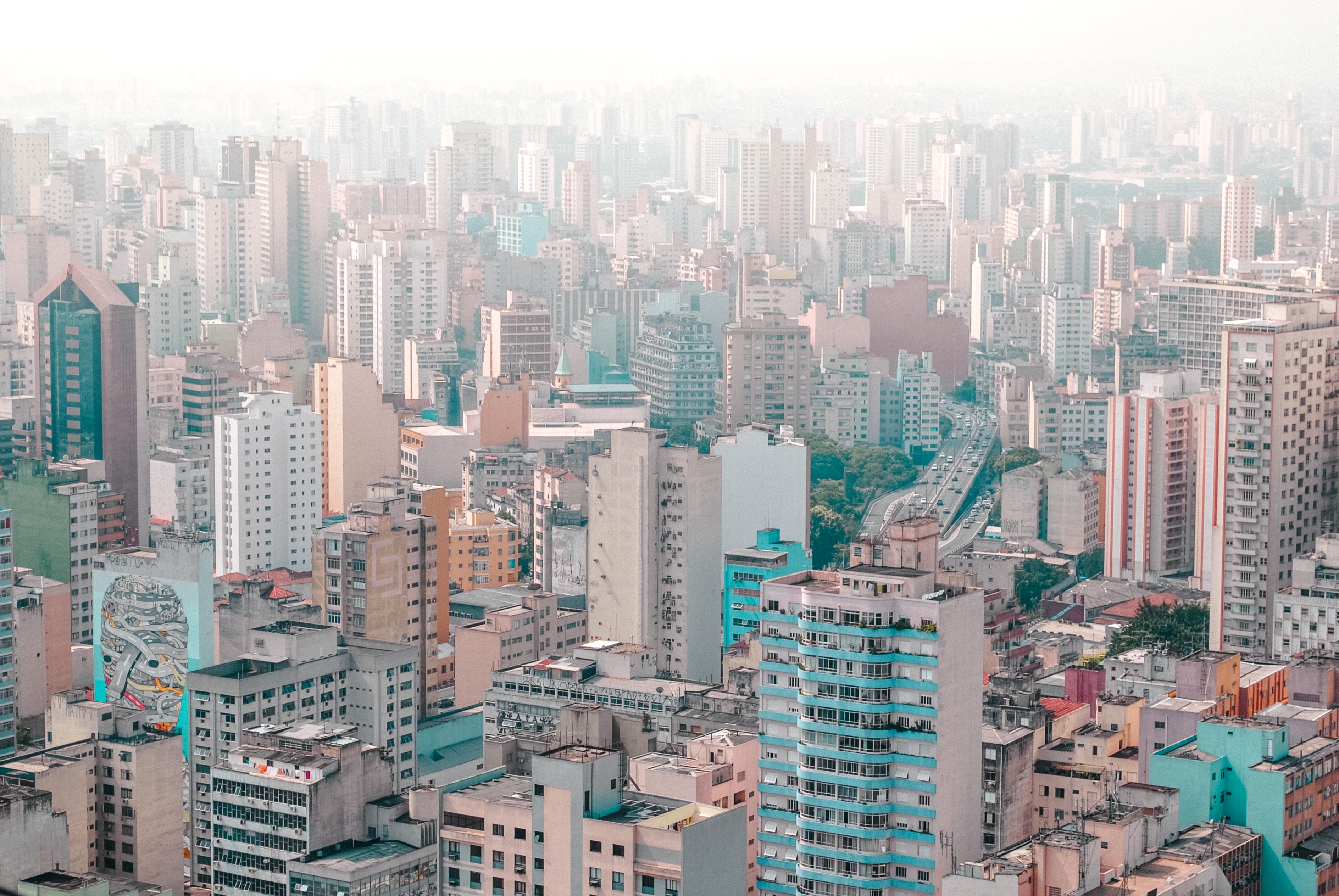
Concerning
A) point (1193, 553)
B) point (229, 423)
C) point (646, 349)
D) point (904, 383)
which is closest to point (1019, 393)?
point (904, 383)

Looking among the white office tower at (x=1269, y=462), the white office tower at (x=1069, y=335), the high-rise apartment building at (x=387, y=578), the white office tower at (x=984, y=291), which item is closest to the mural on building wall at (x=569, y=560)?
the high-rise apartment building at (x=387, y=578)

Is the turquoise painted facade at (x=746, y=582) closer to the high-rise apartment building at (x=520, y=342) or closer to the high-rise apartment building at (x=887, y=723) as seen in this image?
the high-rise apartment building at (x=887, y=723)

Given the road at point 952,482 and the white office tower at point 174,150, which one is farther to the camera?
the white office tower at point 174,150

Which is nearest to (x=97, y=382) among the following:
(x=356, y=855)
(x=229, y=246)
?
(x=356, y=855)

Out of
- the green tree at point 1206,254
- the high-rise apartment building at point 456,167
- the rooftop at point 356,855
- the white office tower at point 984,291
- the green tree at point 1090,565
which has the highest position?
the high-rise apartment building at point 456,167

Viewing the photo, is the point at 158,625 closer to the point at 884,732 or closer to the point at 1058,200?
the point at 884,732

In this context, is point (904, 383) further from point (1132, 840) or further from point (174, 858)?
point (1132, 840)

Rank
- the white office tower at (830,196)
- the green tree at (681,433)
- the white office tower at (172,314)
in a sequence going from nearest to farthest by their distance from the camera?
1. the green tree at (681,433)
2. the white office tower at (172,314)
3. the white office tower at (830,196)
